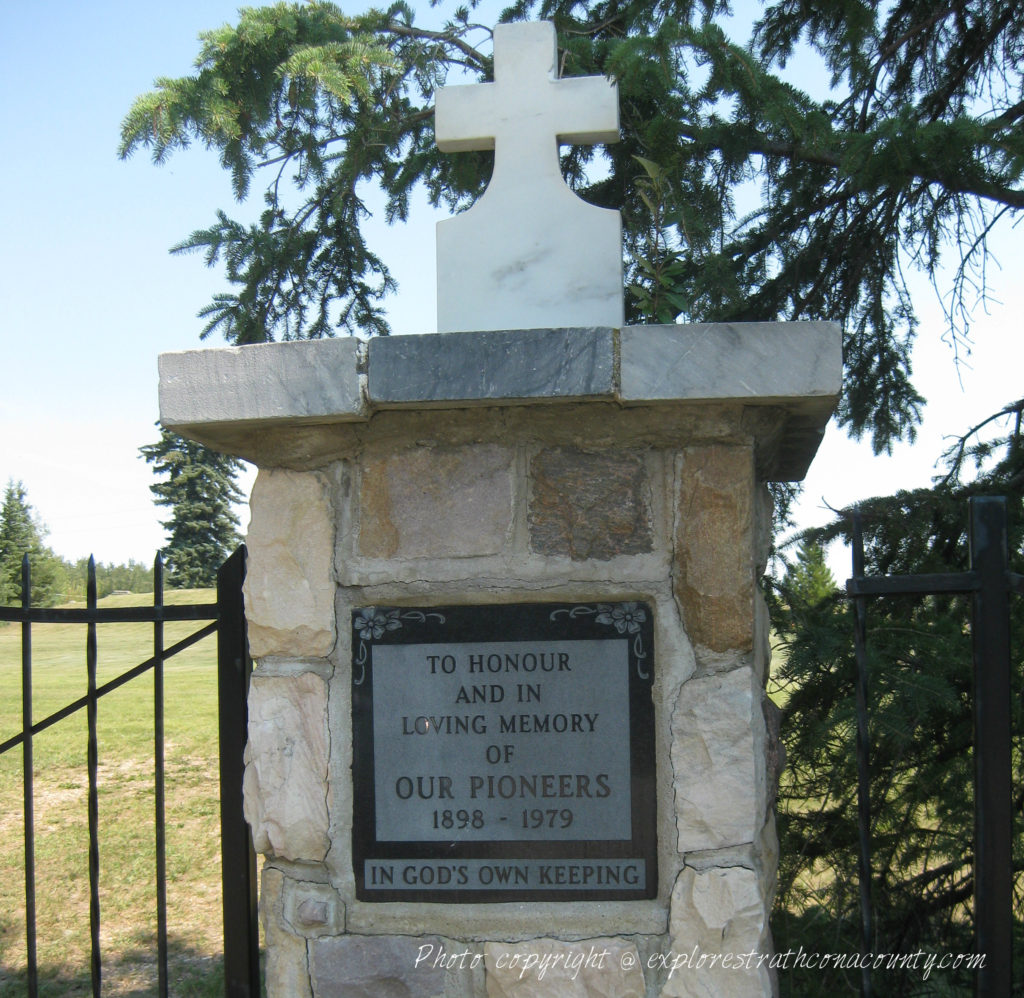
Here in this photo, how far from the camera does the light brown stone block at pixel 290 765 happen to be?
1.77 metres

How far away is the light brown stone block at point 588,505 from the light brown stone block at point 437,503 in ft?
0.21

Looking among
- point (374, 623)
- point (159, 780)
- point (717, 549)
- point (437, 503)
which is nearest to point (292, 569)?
point (374, 623)

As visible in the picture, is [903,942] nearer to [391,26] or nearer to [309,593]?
[309,593]

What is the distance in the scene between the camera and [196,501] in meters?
17.4

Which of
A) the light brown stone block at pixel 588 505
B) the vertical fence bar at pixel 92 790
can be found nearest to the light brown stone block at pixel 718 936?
the light brown stone block at pixel 588 505

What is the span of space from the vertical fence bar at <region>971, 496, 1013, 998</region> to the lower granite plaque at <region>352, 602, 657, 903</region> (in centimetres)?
60

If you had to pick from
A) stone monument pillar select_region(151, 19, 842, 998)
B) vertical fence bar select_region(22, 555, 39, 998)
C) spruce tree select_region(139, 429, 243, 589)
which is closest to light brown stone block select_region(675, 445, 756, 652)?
stone monument pillar select_region(151, 19, 842, 998)

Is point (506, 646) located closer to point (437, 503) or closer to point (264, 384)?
point (437, 503)

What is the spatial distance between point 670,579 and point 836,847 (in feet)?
5.26

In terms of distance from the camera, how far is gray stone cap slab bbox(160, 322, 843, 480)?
1.58 m

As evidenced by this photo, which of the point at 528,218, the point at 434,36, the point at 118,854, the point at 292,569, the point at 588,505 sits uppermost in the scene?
the point at 434,36

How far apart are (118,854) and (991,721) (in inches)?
169

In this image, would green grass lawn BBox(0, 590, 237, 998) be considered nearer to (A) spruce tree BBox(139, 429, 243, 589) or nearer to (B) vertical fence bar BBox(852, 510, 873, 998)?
(B) vertical fence bar BBox(852, 510, 873, 998)

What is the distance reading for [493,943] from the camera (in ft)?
5.62
